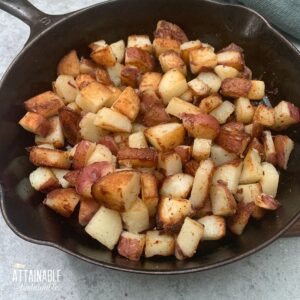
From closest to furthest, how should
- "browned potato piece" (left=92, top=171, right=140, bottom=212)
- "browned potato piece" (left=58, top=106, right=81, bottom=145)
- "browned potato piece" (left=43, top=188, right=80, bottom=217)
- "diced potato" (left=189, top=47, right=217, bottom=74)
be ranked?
"browned potato piece" (left=92, top=171, right=140, bottom=212) < "browned potato piece" (left=43, top=188, right=80, bottom=217) < "browned potato piece" (left=58, top=106, right=81, bottom=145) < "diced potato" (left=189, top=47, right=217, bottom=74)

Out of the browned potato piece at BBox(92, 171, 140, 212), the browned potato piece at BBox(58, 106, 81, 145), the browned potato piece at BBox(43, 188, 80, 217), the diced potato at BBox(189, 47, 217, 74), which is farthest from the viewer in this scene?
the diced potato at BBox(189, 47, 217, 74)

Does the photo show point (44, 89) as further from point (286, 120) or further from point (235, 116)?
point (286, 120)

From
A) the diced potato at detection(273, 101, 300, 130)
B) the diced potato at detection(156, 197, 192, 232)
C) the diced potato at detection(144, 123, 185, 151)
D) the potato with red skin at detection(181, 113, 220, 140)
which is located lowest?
the diced potato at detection(156, 197, 192, 232)

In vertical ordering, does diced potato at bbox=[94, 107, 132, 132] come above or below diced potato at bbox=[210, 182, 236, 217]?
below

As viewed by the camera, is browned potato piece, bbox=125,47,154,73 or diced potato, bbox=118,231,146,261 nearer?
diced potato, bbox=118,231,146,261

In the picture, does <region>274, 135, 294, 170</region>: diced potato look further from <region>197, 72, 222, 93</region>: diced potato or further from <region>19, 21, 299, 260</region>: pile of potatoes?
<region>197, 72, 222, 93</region>: diced potato

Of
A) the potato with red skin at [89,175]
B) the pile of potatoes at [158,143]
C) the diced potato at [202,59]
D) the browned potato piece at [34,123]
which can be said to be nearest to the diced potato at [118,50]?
the pile of potatoes at [158,143]

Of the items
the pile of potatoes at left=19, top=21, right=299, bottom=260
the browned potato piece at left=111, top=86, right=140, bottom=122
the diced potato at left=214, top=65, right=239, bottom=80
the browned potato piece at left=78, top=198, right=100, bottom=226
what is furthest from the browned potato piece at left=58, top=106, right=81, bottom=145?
the diced potato at left=214, top=65, right=239, bottom=80
